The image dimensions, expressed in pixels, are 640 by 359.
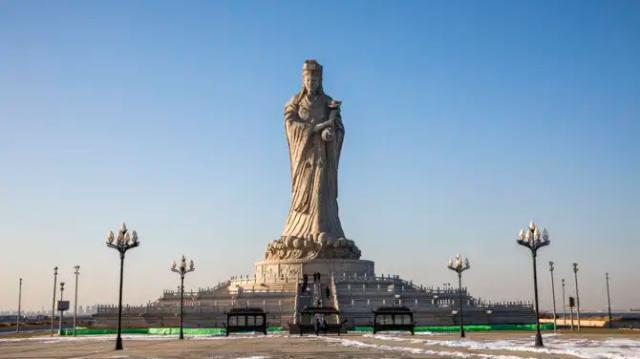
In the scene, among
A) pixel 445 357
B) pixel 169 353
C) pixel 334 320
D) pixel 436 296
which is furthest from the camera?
pixel 436 296

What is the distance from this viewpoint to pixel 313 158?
66.2m

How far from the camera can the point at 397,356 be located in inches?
789

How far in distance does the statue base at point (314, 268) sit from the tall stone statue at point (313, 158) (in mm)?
2516

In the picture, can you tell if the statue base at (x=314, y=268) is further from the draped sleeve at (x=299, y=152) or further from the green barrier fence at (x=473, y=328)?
the green barrier fence at (x=473, y=328)

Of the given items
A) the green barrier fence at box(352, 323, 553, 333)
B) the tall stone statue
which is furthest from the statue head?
the green barrier fence at box(352, 323, 553, 333)

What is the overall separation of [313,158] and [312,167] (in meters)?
0.83

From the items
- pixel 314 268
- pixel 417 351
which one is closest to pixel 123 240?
pixel 417 351

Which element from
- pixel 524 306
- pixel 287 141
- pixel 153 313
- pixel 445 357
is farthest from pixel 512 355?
pixel 287 141

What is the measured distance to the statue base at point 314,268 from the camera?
2372 inches

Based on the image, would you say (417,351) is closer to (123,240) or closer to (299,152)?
(123,240)

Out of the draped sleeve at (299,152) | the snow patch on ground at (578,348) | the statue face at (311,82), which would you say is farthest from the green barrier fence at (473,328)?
the statue face at (311,82)

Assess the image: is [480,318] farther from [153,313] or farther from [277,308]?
[153,313]

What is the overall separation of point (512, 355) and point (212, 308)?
1148 inches

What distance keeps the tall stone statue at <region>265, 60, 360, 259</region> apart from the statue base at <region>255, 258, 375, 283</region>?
8.25 ft
